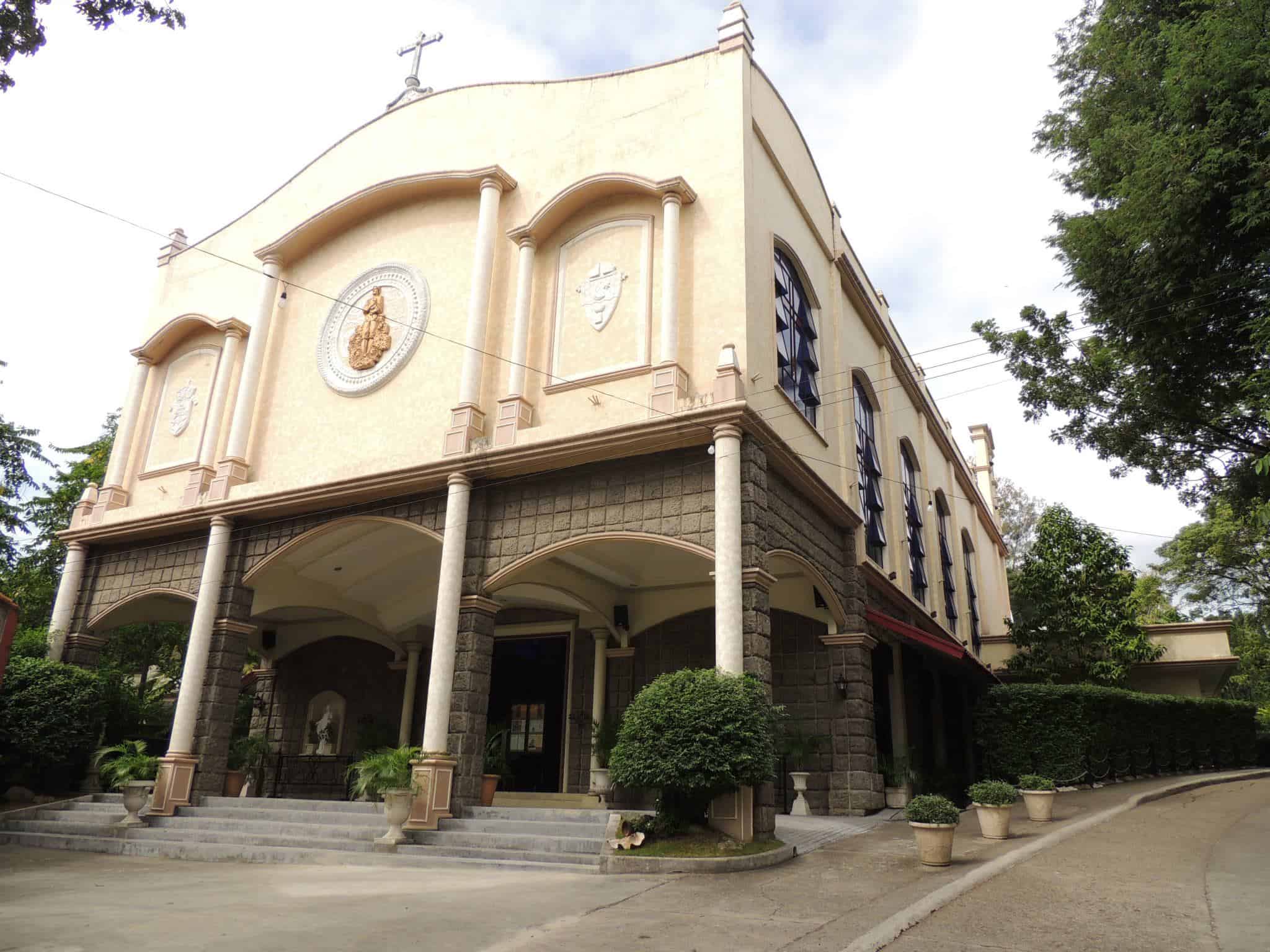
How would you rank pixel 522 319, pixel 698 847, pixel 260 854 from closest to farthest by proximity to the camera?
Result: 1. pixel 698 847
2. pixel 260 854
3. pixel 522 319

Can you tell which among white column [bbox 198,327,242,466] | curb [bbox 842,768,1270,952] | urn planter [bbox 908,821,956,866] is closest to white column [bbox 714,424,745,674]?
urn planter [bbox 908,821,956,866]

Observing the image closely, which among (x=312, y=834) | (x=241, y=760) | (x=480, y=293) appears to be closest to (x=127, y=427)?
(x=241, y=760)

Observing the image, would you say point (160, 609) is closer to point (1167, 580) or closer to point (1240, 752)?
point (1240, 752)

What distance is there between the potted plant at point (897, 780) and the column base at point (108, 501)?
14.6 m

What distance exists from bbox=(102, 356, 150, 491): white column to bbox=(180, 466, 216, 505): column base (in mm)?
2621

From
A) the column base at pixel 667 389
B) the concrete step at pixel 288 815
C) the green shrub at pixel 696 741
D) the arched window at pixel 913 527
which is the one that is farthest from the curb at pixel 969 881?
the concrete step at pixel 288 815

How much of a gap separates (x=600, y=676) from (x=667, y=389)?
21.5 ft

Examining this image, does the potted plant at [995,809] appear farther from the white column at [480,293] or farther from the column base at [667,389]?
the white column at [480,293]

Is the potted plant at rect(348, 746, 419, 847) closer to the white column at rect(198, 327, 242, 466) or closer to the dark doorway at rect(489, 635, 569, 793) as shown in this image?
the dark doorway at rect(489, 635, 569, 793)

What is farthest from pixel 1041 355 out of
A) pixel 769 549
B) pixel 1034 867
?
pixel 1034 867

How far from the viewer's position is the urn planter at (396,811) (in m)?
10.4

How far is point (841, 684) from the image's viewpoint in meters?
13.3

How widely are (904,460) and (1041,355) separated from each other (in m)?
6.57

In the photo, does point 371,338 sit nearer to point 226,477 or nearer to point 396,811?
point 226,477
